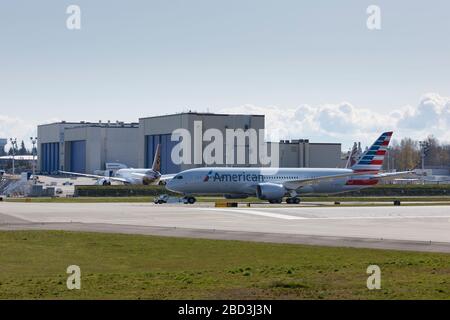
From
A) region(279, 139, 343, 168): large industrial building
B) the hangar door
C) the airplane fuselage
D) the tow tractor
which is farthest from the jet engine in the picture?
region(279, 139, 343, 168): large industrial building

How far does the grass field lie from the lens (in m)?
22.2

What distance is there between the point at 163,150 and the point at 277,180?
77925 millimetres

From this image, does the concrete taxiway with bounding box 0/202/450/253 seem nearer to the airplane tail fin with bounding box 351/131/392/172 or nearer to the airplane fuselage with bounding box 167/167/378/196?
the airplane fuselage with bounding box 167/167/378/196

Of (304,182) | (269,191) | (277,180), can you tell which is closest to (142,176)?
(277,180)

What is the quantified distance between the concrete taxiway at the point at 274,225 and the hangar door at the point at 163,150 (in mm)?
104157

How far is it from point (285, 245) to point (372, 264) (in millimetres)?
8443

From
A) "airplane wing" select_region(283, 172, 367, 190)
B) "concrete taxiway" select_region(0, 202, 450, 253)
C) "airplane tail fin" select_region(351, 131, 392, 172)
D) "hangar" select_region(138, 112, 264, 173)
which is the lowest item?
"concrete taxiway" select_region(0, 202, 450, 253)

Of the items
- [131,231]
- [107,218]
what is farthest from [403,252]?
[107,218]

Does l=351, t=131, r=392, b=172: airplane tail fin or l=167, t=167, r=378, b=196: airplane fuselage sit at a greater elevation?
l=351, t=131, r=392, b=172: airplane tail fin

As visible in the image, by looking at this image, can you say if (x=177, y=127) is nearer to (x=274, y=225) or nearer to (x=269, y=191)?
(x=269, y=191)

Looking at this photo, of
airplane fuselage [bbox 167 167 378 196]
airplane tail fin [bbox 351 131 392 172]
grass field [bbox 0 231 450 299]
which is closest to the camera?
grass field [bbox 0 231 450 299]

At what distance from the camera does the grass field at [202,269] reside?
22203mm

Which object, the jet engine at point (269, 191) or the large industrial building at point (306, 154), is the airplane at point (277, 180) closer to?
the jet engine at point (269, 191)

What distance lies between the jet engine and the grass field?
53.1 metres
